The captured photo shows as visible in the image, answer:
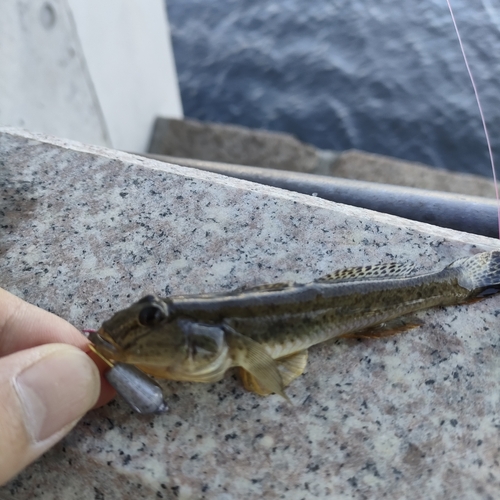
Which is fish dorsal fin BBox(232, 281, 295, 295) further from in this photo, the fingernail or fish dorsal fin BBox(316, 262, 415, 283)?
the fingernail

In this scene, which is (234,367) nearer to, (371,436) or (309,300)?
(309,300)

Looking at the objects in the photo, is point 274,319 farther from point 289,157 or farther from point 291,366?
point 289,157

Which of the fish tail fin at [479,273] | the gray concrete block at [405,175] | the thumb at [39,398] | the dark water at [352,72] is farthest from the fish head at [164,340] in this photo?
the dark water at [352,72]

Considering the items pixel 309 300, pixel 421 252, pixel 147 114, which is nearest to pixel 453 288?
pixel 421 252

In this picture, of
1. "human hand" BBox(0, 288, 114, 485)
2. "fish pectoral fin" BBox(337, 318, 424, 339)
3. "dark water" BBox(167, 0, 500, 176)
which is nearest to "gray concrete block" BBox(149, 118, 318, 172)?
"dark water" BBox(167, 0, 500, 176)

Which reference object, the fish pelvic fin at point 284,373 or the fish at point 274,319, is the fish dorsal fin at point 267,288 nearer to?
the fish at point 274,319
